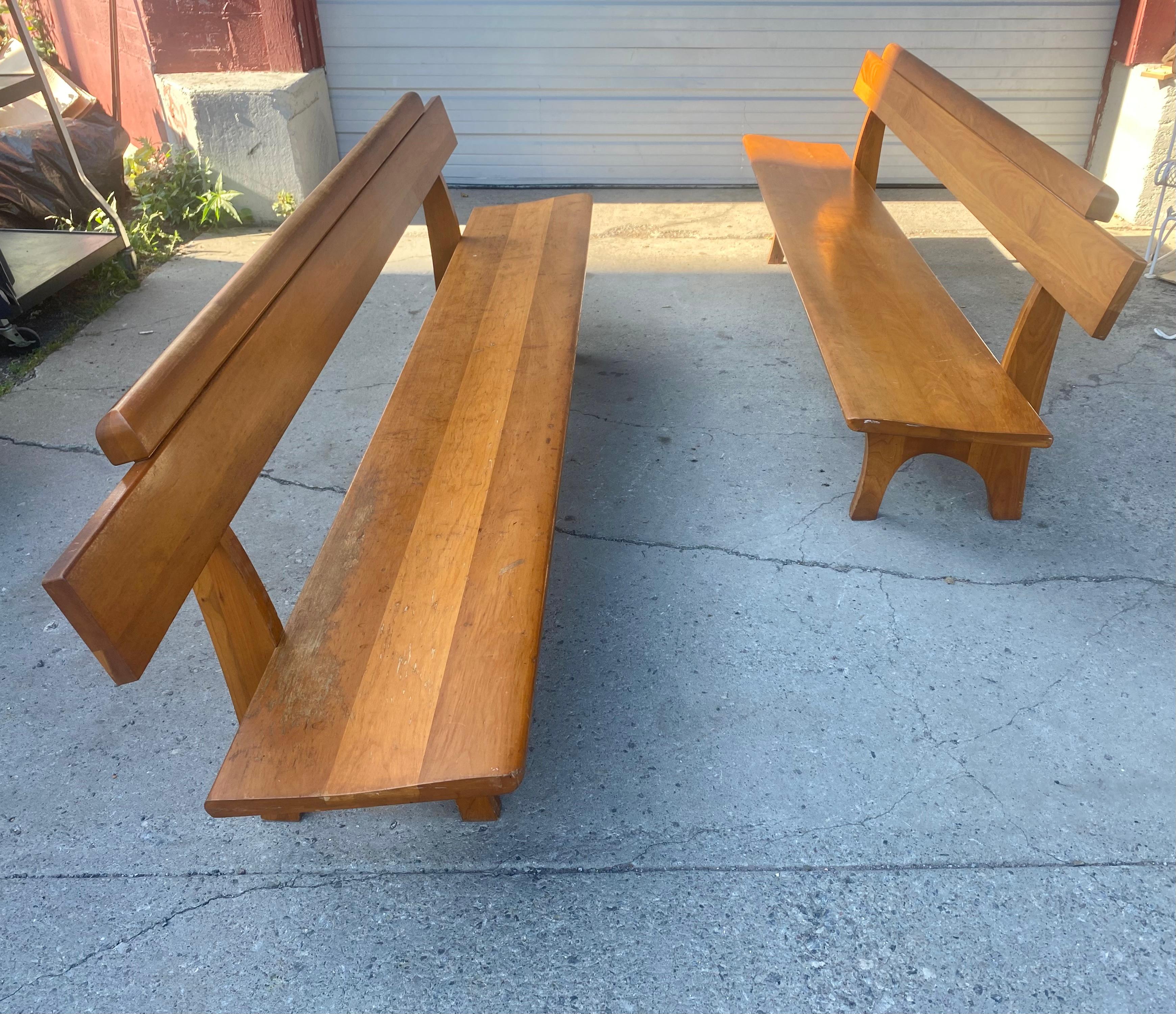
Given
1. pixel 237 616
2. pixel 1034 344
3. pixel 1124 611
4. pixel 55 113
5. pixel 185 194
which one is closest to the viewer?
pixel 237 616

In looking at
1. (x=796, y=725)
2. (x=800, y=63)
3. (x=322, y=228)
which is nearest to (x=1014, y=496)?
(x=796, y=725)

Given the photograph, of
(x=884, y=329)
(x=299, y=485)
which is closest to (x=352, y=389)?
(x=299, y=485)

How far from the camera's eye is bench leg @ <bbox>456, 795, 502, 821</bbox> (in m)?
2.11

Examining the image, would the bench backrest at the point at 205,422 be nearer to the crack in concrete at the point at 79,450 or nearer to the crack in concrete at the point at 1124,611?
the crack in concrete at the point at 79,450

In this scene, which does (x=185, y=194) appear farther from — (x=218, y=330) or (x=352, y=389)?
(x=218, y=330)

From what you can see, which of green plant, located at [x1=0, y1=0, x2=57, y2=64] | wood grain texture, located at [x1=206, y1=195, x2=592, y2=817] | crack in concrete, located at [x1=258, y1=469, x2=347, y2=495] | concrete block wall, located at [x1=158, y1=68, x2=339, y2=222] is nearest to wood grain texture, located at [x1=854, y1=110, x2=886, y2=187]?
wood grain texture, located at [x1=206, y1=195, x2=592, y2=817]

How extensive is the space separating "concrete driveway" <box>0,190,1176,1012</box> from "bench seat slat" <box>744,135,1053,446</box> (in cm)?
46

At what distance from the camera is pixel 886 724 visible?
2.39m

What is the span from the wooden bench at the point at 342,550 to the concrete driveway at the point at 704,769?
0.27m

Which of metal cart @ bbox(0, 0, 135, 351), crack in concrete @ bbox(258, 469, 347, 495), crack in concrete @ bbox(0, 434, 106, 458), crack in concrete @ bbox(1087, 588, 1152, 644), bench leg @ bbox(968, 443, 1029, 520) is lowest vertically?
crack in concrete @ bbox(1087, 588, 1152, 644)

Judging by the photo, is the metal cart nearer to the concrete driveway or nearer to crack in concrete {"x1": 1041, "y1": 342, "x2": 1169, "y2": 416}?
the concrete driveway

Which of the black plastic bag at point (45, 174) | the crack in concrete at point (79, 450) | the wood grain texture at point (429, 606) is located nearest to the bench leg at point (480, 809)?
the wood grain texture at point (429, 606)

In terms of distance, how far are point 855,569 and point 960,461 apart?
55cm

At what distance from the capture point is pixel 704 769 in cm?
229
